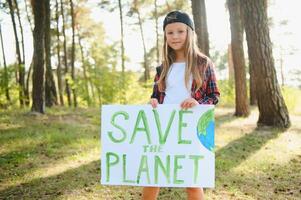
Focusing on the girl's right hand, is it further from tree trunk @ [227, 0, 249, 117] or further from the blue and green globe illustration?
tree trunk @ [227, 0, 249, 117]

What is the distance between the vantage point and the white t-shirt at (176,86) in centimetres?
366

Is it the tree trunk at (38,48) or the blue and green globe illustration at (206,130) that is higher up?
the tree trunk at (38,48)

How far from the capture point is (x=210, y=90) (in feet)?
11.9

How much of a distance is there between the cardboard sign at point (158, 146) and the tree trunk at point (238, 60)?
870cm

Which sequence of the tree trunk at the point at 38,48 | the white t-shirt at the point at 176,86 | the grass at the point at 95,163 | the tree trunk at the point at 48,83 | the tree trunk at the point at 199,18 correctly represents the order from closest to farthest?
1. the white t-shirt at the point at 176,86
2. the grass at the point at 95,163
3. the tree trunk at the point at 199,18
4. the tree trunk at the point at 38,48
5. the tree trunk at the point at 48,83

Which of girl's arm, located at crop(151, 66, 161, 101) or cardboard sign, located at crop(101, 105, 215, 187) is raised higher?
girl's arm, located at crop(151, 66, 161, 101)

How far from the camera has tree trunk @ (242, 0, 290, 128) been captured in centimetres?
942

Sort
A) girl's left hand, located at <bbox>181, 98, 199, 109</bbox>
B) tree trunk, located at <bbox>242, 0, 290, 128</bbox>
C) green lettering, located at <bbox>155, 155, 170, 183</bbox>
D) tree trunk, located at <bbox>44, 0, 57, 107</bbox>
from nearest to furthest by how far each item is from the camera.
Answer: girl's left hand, located at <bbox>181, 98, 199, 109</bbox> → green lettering, located at <bbox>155, 155, 170, 183</bbox> → tree trunk, located at <bbox>242, 0, 290, 128</bbox> → tree trunk, located at <bbox>44, 0, 57, 107</bbox>

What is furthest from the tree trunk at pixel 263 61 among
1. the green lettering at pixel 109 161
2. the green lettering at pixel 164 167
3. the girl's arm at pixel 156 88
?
the green lettering at pixel 109 161

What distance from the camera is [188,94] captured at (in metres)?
3.64

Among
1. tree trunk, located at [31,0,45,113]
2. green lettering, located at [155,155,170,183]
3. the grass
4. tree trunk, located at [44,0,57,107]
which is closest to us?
green lettering, located at [155,155,170,183]

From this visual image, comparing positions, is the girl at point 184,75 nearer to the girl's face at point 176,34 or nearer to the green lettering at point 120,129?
the girl's face at point 176,34

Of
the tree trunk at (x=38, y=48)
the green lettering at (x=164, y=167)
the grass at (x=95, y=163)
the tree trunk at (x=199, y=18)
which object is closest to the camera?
the green lettering at (x=164, y=167)

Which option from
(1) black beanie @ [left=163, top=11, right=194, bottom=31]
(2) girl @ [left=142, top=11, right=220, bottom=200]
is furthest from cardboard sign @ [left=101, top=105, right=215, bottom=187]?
(1) black beanie @ [left=163, top=11, right=194, bottom=31]
